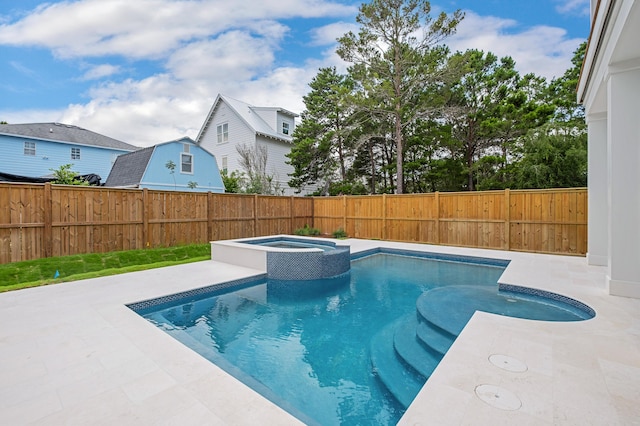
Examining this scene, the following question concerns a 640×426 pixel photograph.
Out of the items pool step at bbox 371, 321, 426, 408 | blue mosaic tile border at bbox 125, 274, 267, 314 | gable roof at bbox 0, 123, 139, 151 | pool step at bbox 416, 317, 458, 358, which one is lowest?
pool step at bbox 371, 321, 426, 408

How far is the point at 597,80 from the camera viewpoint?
5074mm

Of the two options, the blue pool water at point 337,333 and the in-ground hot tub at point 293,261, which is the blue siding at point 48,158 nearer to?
the in-ground hot tub at point 293,261

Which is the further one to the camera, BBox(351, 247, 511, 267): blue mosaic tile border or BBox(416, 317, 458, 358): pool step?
BBox(351, 247, 511, 267): blue mosaic tile border

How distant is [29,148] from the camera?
575 inches

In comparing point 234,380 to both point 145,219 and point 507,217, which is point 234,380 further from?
point 507,217

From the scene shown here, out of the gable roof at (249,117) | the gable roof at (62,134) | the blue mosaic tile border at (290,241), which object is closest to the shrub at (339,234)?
the blue mosaic tile border at (290,241)

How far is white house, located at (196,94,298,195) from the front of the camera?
17.7 m

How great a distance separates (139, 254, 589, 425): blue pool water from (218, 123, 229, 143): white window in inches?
562

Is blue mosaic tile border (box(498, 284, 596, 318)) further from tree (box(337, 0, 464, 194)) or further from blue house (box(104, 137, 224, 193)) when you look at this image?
blue house (box(104, 137, 224, 193))

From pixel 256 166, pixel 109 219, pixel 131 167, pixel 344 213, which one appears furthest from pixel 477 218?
pixel 131 167

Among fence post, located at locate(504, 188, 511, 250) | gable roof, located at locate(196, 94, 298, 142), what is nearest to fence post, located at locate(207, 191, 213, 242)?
gable roof, located at locate(196, 94, 298, 142)

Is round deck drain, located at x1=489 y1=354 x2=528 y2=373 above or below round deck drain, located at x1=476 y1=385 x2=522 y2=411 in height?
below

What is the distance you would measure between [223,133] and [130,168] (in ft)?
18.8

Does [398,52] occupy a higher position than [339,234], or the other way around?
[398,52]
